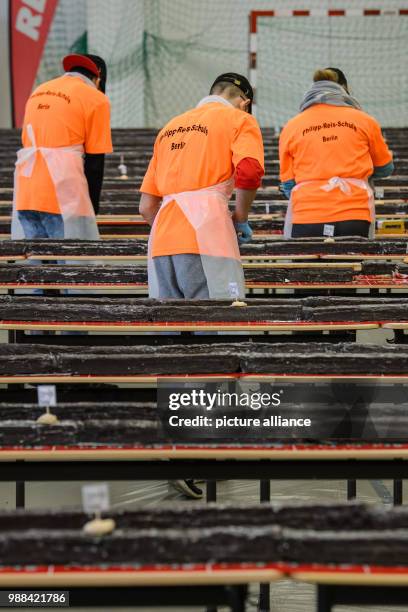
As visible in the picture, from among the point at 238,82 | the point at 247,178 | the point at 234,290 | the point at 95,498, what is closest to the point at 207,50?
the point at 238,82

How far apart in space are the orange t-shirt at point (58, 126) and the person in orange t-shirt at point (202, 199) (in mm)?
1070

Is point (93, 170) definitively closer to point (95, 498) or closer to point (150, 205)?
point (150, 205)

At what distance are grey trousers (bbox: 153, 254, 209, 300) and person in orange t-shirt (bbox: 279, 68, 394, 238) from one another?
1.26 meters

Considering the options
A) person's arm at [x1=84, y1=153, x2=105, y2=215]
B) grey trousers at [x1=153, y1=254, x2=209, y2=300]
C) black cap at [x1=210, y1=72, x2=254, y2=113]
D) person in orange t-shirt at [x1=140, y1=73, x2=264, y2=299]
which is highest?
black cap at [x1=210, y1=72, x2=254, y2=113]

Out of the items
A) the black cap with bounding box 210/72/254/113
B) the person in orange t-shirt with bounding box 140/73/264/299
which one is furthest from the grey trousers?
the black cap with bounding box 210/72/254/113

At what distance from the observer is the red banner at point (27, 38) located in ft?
36.0

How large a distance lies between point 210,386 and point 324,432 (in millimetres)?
293

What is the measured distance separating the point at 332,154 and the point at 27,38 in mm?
7714

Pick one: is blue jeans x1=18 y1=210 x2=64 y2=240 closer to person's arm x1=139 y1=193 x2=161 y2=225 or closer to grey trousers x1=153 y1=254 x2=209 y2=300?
person's arm x1=139 y1=193 x2=161 y2=225

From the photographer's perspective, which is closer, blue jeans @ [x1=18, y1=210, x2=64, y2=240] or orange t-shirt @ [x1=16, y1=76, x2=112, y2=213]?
orange t-shirt @ [x1=16, y1=76, x2=112, y2=213]

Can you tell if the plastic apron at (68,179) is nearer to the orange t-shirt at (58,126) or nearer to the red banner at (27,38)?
the orange t-shirt at (58,126)

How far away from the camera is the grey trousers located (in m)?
3.38

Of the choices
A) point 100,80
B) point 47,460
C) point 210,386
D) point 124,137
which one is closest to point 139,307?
point 210,386

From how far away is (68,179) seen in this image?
4.39 m
